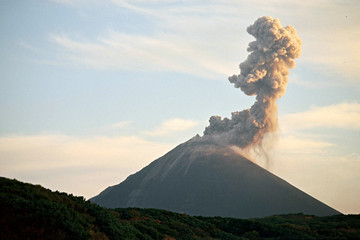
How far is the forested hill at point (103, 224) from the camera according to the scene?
24969mm

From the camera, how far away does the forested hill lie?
81.9ft

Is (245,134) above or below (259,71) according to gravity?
below

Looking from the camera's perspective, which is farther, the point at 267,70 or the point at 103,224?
the point at 267,70

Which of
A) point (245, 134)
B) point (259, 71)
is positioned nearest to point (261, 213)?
point (245, 134)

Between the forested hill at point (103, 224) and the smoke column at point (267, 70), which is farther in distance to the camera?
the smoke column at point (267, 70)

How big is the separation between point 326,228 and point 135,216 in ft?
56.3

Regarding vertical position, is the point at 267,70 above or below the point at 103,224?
above

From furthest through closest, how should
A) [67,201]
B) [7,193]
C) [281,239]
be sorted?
[281,239] < [67,201] < [7,193]

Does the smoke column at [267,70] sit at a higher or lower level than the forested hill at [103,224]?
higher

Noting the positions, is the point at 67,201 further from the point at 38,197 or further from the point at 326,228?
the point at 326,228

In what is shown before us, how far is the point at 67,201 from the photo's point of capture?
1254 inches

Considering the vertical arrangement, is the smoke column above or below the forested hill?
above

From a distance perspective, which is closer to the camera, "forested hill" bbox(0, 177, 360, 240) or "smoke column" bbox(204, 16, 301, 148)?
"forested hill" bbox(0, 177, 360, 240)

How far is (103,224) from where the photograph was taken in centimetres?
3017
